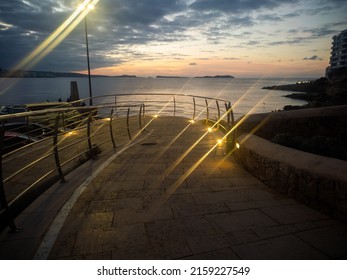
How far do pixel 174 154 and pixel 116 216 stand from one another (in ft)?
12.0

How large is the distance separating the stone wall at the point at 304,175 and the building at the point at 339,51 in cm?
12722

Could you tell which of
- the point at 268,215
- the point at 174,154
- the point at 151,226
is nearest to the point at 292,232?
the point at 268,215

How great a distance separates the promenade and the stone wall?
0.50 ft

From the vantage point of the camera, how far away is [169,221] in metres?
3.38

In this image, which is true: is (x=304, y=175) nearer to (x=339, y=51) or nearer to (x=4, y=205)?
(x=4, y=205)

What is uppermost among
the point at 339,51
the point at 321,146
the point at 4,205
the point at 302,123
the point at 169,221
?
the point at 339,51

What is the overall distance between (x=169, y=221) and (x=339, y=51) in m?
137

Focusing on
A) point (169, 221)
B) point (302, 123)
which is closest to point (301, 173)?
point (169, 221)

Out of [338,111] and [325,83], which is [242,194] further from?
[325,83]

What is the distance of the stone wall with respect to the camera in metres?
3.31

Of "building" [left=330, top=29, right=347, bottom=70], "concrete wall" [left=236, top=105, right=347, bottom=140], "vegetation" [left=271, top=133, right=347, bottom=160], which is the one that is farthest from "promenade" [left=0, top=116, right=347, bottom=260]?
"building" [left=330, top=29, right=347, bottom=70]

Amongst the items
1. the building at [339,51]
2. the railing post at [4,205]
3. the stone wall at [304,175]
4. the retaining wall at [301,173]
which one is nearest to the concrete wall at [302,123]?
the retaining wall at [301,173]

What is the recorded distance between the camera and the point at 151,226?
3252 millimetres

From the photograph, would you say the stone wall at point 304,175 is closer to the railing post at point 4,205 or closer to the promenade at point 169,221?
the promenade at point 169,221
